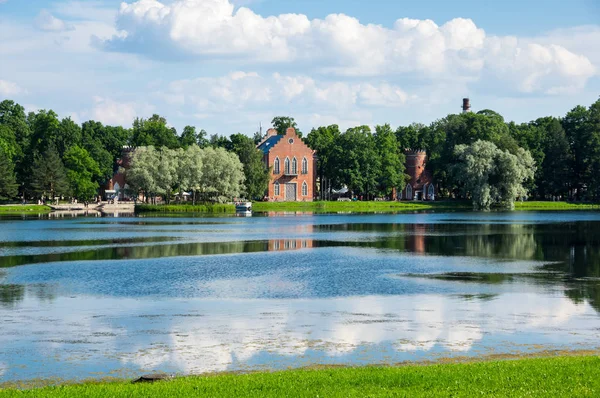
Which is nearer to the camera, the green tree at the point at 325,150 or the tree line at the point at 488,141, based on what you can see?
the tree line at the point at 488,141

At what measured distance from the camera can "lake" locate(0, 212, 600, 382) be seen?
58.0 ft

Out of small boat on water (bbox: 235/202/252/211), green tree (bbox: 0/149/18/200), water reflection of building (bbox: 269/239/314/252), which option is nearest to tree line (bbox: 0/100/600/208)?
green tree (bbox: 0/149/18/200)

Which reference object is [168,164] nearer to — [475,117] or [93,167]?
[93,167]

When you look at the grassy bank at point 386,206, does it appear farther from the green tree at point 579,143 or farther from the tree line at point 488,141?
the green tree at point 579,143

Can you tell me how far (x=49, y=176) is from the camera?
110562 millimetres

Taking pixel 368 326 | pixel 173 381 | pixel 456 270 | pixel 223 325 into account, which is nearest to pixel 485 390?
pixel 173 381

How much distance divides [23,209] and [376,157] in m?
53.3

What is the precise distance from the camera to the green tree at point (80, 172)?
118188 mm

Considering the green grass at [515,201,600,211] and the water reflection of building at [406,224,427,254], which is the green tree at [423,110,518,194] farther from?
the water reflection of building at [406,224,427,254]

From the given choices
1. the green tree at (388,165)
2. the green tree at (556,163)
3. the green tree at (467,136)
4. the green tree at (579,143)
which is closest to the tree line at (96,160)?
the green tree at (388,165)

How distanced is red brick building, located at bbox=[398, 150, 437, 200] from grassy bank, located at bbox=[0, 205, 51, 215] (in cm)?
6269

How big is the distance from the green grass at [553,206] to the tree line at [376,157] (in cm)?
496

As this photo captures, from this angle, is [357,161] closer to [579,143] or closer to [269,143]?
[269,143]

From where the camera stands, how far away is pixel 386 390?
12922 millimetres
